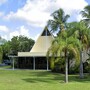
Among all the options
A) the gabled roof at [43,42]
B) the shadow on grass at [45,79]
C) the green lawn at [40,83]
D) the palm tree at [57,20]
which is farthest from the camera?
the gabled roof at [43,42]

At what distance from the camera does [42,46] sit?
58938mm

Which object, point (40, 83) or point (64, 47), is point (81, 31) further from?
point (40, 83)

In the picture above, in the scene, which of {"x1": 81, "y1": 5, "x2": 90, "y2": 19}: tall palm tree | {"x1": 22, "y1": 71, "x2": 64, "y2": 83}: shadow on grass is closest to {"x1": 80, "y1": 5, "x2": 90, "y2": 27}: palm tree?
{"x1": 81, "y1": 5, "x2": 90, "y2": 19}: tall palm tree

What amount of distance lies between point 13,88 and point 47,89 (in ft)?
8.65

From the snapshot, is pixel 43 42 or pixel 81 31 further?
pixel 43 42

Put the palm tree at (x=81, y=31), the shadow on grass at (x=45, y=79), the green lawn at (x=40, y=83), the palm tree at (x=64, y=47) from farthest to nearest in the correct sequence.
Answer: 1. the palm tree at (x=81, y=31)
2. the shadow on grass at (x=45, y=79)
3. the palm tree at (x=64, y=47)
4. the green lawn at (x=40, y=83)

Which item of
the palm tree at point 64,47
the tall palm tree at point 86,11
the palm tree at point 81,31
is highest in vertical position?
the tall palm tree at point 86,11

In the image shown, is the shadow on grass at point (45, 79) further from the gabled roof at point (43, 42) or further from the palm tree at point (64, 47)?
the gabled roof at point (43, 42)

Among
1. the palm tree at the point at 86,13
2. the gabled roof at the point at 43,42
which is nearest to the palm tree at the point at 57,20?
the gabled roof at the point at 43,42

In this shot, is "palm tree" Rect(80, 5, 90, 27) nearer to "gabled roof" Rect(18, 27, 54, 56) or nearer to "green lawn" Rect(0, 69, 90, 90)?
"green lawn" Rect(0, 69, 90, 90)

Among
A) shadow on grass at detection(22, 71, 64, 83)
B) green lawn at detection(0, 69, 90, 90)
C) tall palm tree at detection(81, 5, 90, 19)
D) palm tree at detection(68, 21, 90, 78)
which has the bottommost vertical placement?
green lawn at detection(0, 69, 90, 90)

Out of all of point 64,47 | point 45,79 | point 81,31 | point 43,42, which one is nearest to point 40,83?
point 64,47

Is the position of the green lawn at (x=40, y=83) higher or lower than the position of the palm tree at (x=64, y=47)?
lower

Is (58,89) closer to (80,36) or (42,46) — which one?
(80,36)
